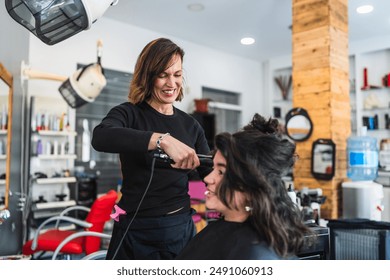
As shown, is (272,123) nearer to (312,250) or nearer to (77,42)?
(312,250)

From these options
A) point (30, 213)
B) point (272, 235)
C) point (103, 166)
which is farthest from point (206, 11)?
point (272, 235)

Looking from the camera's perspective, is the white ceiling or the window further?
the window

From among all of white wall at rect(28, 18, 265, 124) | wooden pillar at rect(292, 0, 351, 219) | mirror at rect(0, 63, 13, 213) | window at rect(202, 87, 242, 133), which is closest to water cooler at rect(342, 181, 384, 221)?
wooden pillar at rect(292, 0, 351, 219)

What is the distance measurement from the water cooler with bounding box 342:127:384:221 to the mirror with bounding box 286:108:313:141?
0.32 metres

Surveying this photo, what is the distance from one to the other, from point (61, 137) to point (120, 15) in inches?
52.7

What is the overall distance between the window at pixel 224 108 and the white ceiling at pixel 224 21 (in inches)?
34.6

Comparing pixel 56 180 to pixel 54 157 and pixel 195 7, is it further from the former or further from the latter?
pixel 195 7

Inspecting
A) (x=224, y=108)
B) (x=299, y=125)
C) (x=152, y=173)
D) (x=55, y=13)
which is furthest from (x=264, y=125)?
(x=224, y=108)

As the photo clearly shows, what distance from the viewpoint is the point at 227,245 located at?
1032 mm

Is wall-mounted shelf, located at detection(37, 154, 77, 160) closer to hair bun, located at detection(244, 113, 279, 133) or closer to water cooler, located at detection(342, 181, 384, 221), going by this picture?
water cooler, located at detection(342, 181, 384, 221)

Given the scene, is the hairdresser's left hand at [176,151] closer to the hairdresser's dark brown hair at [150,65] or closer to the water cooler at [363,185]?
the hairdresser's dark brown hair at [150,65]

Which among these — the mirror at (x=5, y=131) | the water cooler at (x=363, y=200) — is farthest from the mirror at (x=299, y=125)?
the mirror at (x=5, y=131)

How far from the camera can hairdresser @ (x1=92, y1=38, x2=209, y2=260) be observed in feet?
3.51

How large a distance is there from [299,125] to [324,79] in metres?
0.38
